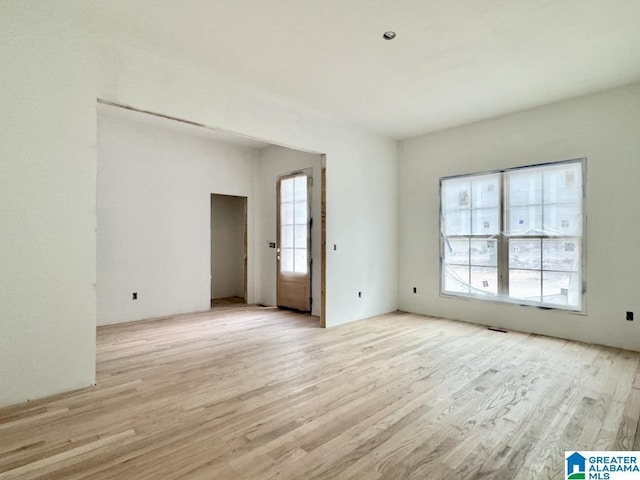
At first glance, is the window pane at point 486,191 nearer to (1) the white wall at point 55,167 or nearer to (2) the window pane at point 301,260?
(2) the window pane at point 301,260

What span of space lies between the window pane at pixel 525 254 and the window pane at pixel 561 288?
19cm

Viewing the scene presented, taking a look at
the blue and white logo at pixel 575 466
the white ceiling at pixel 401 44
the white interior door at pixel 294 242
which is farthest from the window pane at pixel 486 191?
the blue and white logo at pixel 575 466

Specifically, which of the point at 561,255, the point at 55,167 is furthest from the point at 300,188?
the point at 561,255

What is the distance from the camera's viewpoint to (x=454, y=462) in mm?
1893

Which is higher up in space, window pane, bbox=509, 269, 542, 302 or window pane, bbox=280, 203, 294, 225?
window pane, bbox=280, 203, 294, 225

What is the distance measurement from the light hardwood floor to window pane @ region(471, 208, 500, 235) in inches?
65.4

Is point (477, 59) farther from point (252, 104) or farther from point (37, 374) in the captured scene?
point (37, 374)

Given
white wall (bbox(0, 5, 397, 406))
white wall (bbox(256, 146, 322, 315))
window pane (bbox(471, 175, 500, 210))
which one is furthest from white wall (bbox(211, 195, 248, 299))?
window pane (bbox(471, 175, 500, 210))

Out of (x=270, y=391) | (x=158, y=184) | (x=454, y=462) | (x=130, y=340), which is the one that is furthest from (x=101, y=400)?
(x=158, y=184)

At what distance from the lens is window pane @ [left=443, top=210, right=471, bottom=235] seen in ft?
17.1

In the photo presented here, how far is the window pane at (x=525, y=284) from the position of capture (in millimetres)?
4531

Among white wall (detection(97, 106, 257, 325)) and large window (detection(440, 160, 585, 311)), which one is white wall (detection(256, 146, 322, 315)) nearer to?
white wall (detection(97, 106, 257, 325))

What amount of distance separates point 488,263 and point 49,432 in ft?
17.1

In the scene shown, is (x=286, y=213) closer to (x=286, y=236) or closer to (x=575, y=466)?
(x=286, y=236)
